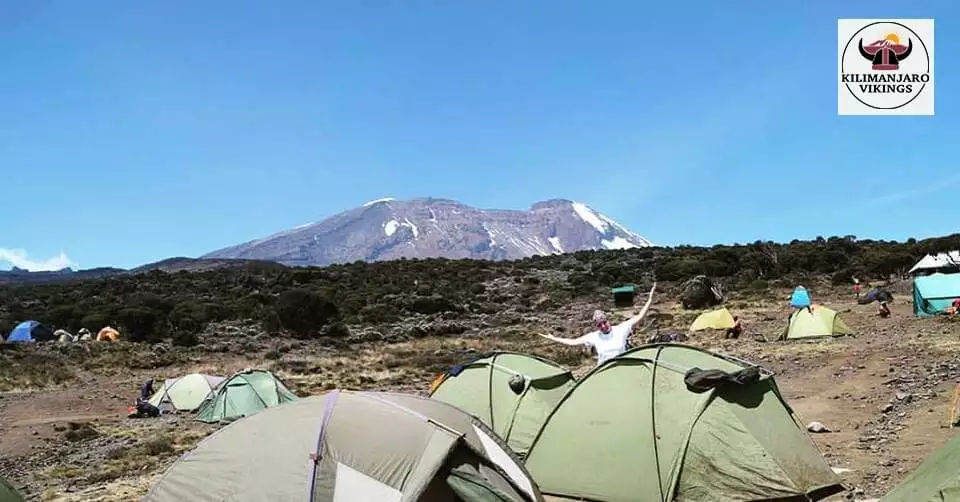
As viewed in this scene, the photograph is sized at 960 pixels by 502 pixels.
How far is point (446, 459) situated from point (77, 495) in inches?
295

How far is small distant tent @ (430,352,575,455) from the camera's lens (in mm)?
10703

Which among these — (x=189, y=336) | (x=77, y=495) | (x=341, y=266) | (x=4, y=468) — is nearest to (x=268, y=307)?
(x=189, y=336)

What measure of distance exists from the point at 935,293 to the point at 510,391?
18.5 m

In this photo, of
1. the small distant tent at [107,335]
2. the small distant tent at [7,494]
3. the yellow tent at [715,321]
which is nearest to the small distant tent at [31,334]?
the small distant tent at [107,335]

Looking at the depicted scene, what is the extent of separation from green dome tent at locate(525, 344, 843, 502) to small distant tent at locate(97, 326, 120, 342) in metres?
32.1

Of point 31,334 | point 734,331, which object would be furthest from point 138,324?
point 734,331

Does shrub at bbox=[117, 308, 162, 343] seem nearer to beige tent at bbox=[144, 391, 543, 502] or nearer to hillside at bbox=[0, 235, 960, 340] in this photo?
hillside at bbox=[0, 235, 960, 340]

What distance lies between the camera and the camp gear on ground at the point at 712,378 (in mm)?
8055

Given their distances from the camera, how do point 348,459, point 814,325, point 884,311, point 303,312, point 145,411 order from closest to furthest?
point 348,459 < point 145,411 < point 814,325 < point 884,311 < point 303,312

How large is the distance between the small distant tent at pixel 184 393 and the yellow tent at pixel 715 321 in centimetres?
1698

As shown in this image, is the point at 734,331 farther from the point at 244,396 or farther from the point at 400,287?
the point at 400,287

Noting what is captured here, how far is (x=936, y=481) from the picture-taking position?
498 cm

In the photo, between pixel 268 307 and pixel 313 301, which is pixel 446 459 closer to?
pixel 313 301

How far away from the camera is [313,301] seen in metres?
40.9
